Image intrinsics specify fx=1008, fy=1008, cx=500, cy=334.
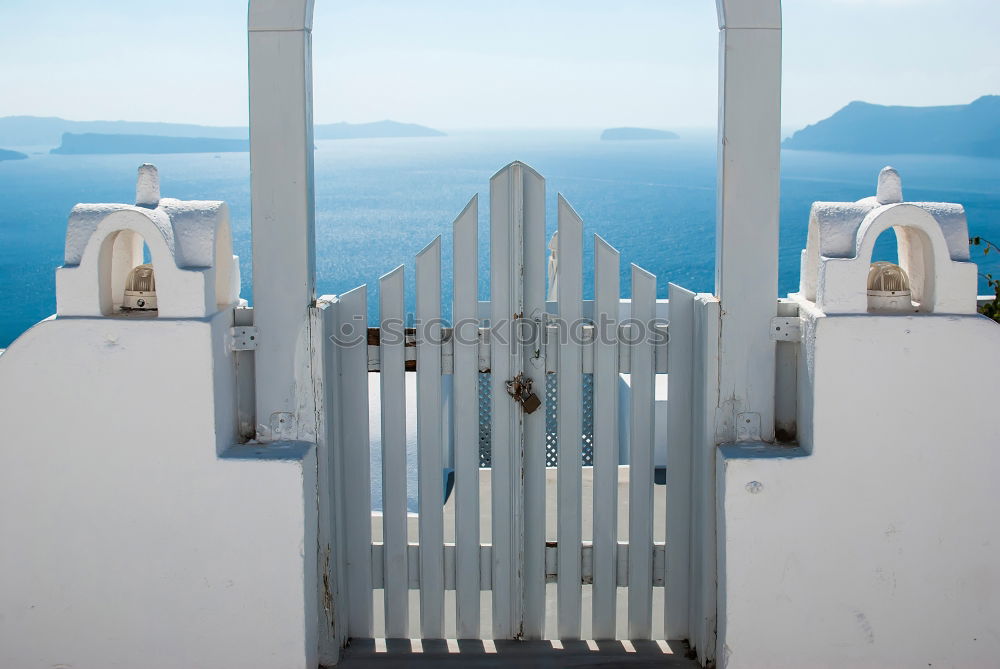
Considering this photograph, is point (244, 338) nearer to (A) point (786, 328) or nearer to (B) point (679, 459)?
(B) point (679, 459)

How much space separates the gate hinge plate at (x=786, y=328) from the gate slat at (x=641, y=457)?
43cm

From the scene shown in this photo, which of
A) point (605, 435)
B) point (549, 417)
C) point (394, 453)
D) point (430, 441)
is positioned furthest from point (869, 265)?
point (549, 417)

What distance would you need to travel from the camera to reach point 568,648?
12.6 feet

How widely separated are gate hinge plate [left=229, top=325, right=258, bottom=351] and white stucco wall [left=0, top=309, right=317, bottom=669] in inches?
2.6

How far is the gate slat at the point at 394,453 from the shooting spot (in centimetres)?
367

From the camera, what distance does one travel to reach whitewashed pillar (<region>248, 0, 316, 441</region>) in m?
3.46

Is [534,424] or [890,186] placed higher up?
[890,186]

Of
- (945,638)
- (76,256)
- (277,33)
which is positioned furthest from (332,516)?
(945,638)

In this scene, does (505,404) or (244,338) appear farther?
(505,404)

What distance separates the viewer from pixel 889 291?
3.55 m

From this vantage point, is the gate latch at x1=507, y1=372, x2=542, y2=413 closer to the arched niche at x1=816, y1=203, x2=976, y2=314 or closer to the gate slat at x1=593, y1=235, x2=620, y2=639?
the gate slat at x1=593, y1=235, x2=620, y2=639

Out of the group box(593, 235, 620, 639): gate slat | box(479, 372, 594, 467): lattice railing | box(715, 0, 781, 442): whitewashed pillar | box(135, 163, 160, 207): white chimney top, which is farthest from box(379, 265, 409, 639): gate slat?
box(479, 372, 594, 467): lattice railing

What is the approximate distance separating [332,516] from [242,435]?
1.46 ft

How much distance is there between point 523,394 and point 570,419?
0.67 feet
